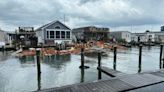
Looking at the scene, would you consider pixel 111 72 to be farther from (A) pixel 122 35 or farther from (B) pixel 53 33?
(A) pixel 122 35

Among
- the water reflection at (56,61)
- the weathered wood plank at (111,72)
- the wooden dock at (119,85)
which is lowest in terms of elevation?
→ the water reflection at (56,61)

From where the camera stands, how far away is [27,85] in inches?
392

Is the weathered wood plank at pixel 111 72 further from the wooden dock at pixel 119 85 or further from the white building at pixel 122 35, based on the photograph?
the white building at pixel 122 35

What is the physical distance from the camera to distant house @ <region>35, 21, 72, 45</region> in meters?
34.8

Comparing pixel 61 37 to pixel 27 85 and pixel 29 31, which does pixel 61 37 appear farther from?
pixel 27 85

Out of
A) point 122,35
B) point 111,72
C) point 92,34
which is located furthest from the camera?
point 122,35

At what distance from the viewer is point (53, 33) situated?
35562 mm

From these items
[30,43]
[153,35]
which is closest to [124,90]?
[30,43]

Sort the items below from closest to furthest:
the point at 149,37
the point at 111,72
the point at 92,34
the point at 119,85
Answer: the point at 119,85, the point at 111,72, the point at 92,34, the point at 149,37

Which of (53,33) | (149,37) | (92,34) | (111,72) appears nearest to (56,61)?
(111,72)

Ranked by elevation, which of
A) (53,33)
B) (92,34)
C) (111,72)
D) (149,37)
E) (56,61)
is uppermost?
(92,34)

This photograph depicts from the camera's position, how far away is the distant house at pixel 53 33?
3484 cm

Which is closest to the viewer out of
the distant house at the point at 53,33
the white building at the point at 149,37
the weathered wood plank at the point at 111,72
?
the weathered wood plank at the point at 111,72

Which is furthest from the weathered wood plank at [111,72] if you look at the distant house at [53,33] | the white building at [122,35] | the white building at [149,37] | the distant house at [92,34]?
the white building at [149,37]
